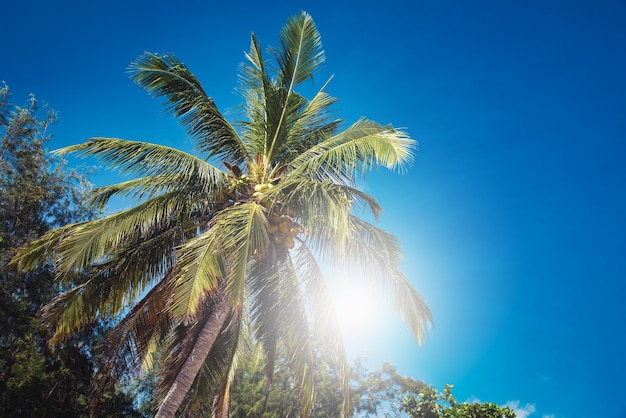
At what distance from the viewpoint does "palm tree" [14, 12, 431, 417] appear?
587 centimetres

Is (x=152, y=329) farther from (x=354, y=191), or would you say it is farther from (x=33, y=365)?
(x=33, y=365)

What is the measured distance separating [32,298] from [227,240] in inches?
416

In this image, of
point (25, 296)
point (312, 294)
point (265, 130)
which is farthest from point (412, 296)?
point (25, 296)

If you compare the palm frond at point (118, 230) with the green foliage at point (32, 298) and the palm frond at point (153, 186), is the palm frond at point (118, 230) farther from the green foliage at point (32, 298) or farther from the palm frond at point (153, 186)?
the green foliage at point (32, 298)

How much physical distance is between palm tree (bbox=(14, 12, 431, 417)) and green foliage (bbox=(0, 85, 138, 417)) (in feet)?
18.2

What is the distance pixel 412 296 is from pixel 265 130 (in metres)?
3.86

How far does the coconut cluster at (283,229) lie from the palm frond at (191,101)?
1657 mm

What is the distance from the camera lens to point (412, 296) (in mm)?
6457

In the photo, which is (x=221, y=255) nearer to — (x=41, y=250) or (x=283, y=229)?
(x=283, y=229)

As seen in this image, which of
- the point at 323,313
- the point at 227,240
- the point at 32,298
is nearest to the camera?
the point at 227,240

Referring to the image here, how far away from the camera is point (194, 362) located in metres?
5.80

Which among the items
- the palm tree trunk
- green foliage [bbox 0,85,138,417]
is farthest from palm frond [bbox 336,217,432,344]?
green foliage [bbox 0,85,138,417]

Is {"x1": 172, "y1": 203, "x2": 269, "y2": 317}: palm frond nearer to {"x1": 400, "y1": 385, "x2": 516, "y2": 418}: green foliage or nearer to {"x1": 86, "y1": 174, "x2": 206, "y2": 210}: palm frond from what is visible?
{"x1": 86, "y1": 174, "x2": 206, "y2": 210}: palm frond

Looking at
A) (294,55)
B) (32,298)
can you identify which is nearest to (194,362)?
(294,55)
